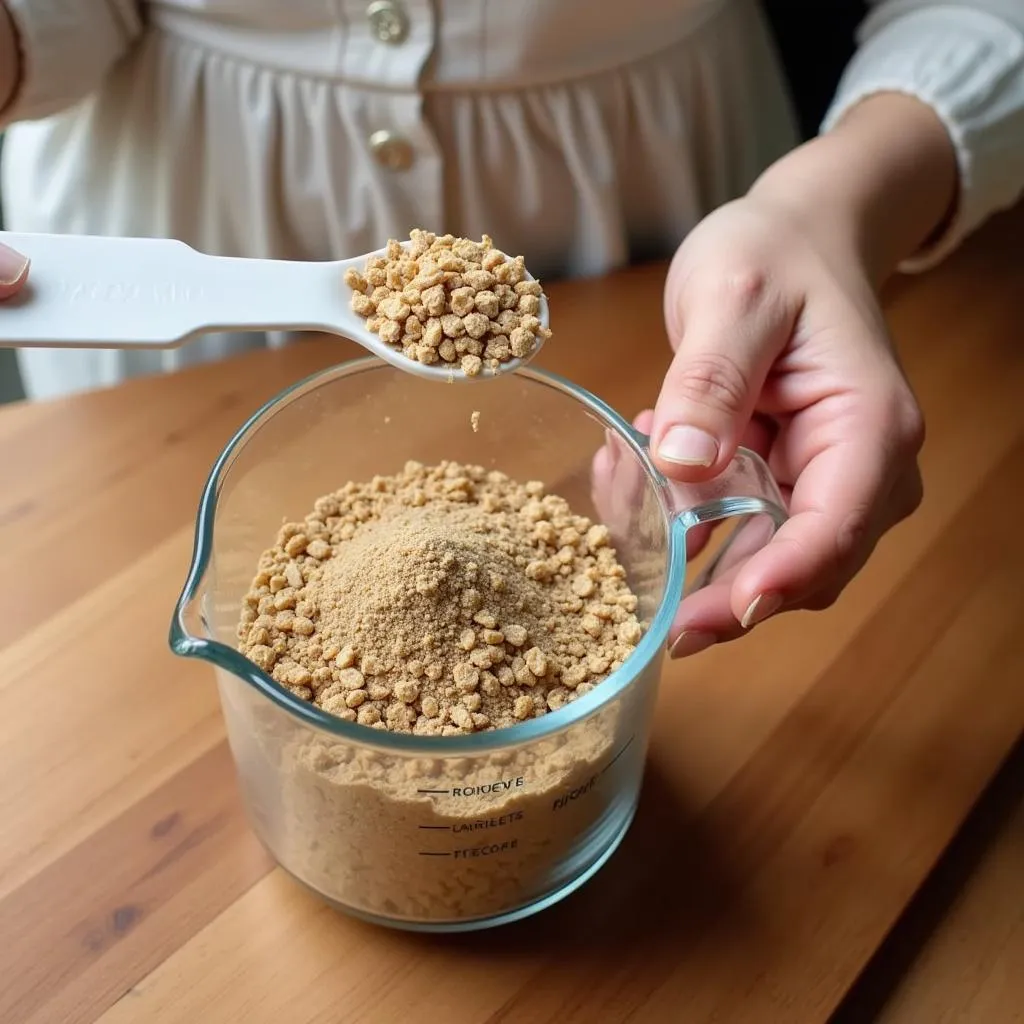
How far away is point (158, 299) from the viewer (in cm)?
44

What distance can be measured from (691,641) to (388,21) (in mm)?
451

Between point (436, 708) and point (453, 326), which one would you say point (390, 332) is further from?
point (436, 708)

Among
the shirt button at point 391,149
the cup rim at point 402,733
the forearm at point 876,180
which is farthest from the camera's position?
the shirt button at point 391,149

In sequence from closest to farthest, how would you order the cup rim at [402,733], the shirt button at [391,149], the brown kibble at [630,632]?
1. the cup rim at [402,733]
2. the brown kibble at [630,632]
3. the shirt button at [391,149]

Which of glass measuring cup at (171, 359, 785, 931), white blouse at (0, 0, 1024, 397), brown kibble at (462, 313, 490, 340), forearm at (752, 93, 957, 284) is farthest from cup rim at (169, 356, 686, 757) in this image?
white blouse at (0, 0, 1024, 397)

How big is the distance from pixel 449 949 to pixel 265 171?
54 centimetres

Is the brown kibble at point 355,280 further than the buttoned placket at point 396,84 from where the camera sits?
No

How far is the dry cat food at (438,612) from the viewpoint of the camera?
47cm

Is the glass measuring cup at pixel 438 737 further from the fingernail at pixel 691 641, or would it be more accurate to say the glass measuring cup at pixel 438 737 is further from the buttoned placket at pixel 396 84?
the buttoned placket at pixel 396 84

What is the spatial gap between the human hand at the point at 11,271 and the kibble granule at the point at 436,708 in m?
0.18

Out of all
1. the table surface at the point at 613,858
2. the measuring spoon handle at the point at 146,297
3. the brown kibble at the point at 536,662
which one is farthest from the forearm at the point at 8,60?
the brown kibble at the point at 536,662

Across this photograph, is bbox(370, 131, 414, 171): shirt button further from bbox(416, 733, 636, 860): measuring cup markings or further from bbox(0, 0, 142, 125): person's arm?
bbox(416, 733, 636, 860): measuring cup markings

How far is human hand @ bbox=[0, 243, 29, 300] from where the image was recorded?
42cm

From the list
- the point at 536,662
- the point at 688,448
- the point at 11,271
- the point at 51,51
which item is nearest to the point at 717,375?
the point at 688,448
